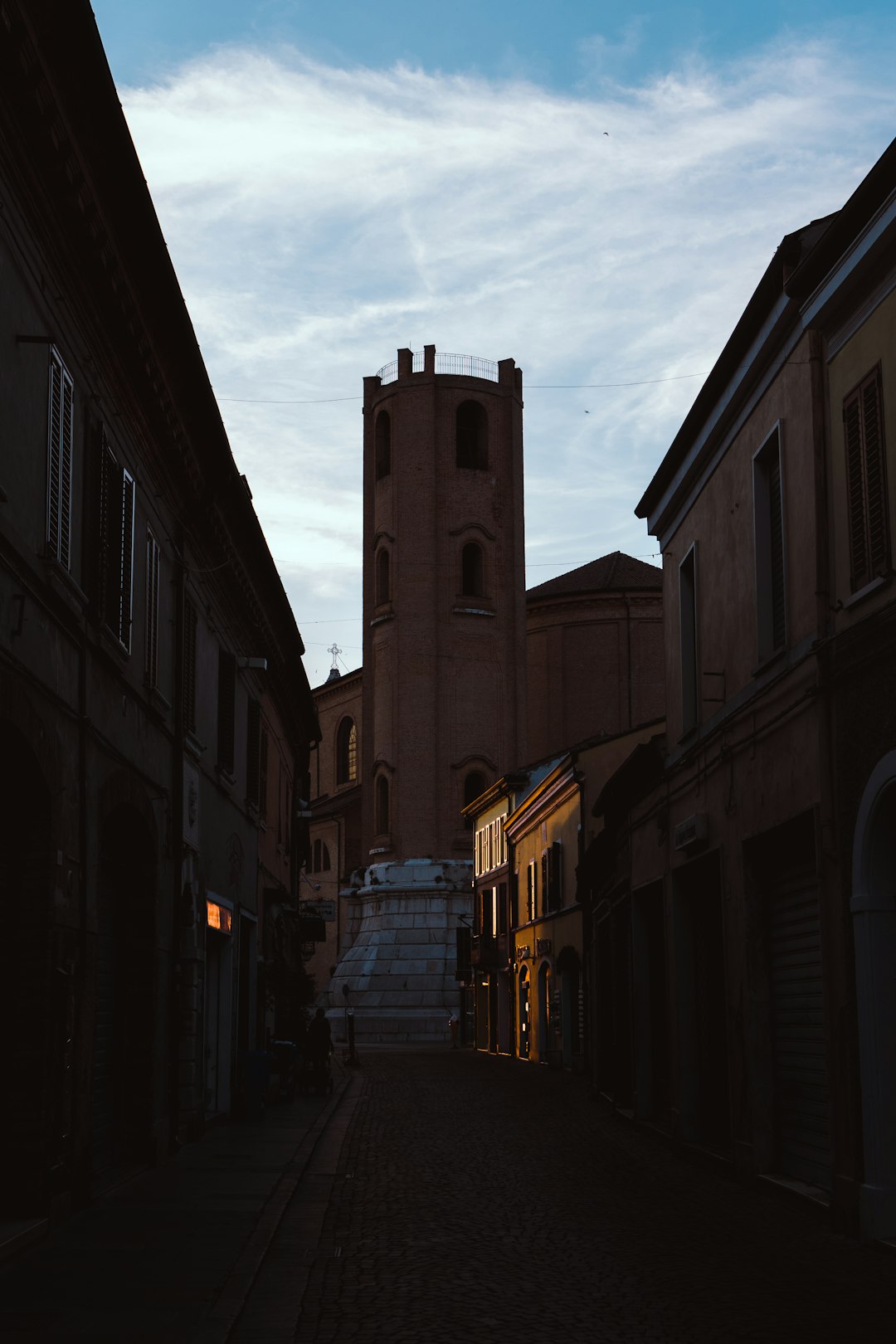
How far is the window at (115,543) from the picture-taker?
12.9 meters

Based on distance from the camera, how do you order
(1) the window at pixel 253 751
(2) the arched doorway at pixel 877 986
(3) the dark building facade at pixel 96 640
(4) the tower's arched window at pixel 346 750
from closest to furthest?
1. (3) the dark building facade at pixel 96 640
2. (2) the arched doorway at pixel 877 986
3. (1) the window at pixel 253 751
4. (4) the tower's arched window at pixel 346 750

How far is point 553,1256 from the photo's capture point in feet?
33.0

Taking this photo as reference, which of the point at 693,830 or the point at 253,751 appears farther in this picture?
the point at 253,751

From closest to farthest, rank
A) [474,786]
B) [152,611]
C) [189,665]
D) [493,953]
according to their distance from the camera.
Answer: [152,611], [189,665], [493,953], [474,786]

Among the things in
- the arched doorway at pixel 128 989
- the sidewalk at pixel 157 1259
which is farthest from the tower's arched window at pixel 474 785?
the arched doorway at pixel 128 989

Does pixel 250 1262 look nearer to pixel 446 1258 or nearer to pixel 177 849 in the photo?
pixel 446 1258

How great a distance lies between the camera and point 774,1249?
10.3 m

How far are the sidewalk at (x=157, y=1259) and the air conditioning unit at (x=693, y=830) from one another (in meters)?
4.93

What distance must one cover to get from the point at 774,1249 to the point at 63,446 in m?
7.27

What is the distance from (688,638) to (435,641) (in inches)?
1725

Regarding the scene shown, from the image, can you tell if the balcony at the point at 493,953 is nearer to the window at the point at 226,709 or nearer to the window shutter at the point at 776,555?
the window at the point at 226,709

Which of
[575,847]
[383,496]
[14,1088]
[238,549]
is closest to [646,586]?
[383,496]

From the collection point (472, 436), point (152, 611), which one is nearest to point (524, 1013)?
point (472, 436)

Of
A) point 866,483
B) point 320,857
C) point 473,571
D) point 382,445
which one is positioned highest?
point 382,445
